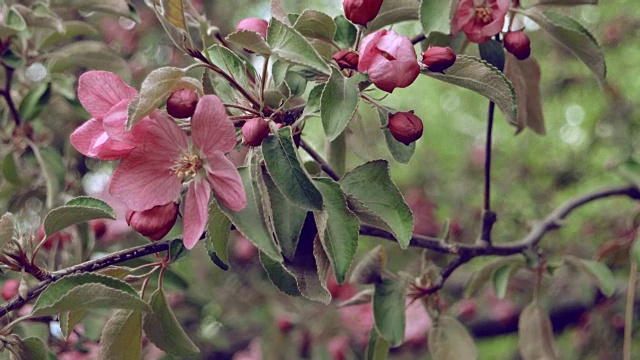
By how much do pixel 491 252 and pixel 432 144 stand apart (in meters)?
2.73

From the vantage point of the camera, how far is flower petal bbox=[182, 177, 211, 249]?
1071 mm

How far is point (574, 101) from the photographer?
414 cm

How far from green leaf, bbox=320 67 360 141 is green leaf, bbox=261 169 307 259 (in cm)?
11

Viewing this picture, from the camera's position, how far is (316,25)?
1242mm

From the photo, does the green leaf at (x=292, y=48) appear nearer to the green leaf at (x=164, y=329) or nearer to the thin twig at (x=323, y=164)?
the thin twig at (x=323, y=164)

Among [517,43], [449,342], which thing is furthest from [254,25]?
[449,342]

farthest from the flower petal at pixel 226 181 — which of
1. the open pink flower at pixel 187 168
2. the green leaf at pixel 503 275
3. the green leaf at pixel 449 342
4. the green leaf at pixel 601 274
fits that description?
the green leaf at pixel 601 274

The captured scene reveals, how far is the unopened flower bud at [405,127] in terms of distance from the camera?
3.77 ft

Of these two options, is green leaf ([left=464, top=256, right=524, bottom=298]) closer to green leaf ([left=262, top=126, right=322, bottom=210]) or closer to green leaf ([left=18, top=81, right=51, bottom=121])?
green leaf ([left=262, top=126, right=322, bottom=210])

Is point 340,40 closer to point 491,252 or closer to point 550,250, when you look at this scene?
point 491,252

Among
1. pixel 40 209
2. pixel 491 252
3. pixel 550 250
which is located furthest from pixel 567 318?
pixel 40 209

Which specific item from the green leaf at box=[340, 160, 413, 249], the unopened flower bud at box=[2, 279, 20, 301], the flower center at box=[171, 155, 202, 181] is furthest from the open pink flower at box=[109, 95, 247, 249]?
the unopened flower bud at box=[2, 279, 20, 301]

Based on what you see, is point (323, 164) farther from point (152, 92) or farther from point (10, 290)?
point (10, 290)

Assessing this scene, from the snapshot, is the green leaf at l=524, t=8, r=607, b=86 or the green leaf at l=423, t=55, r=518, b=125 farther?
the green leaf at l=524, t=8, r=607, b=86
